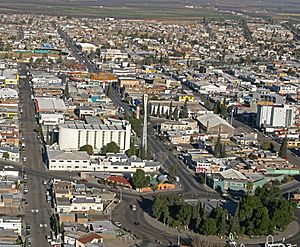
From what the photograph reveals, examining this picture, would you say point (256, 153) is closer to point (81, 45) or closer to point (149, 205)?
point (149, 205)

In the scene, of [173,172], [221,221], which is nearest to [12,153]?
[173,172]

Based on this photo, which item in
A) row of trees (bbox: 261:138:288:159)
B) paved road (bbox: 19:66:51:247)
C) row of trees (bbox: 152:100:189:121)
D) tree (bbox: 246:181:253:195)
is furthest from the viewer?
row of trees (bbox: 152:100:189:121)

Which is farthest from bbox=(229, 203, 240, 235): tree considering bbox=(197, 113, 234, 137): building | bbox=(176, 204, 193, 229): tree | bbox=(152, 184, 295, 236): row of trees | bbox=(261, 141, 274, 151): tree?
bbox=(197, 113, 234, 137): building

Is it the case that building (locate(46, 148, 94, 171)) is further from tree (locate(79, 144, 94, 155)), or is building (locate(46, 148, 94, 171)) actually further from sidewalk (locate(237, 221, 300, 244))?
sidewalk (locate(237, 221, 300, 244))

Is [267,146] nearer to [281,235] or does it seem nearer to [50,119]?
[50,119]

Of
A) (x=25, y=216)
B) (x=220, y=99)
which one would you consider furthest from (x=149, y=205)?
(x=220, y=99)

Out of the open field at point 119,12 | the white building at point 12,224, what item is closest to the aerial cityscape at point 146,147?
the white building at point 12,224
